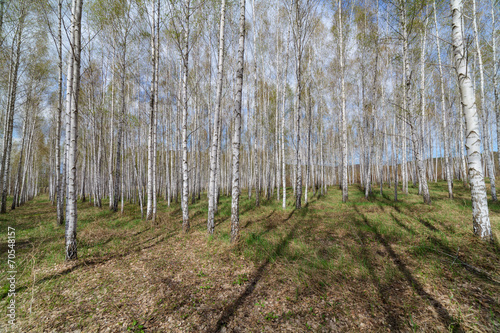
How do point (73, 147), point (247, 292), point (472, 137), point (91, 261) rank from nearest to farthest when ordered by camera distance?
point (247, 292)
point (472, 137)
point (73, 147)
point (91, 261)

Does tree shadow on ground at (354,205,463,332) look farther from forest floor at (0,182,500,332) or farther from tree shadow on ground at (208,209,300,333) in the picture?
tree shadow on ground at (208,209,300,333)

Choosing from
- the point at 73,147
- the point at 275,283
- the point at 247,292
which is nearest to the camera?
the point at 247,292

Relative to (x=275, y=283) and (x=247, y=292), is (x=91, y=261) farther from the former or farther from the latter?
(x=275, y=283)

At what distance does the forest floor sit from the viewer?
272 cm

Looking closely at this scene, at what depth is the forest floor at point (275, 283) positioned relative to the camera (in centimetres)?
272

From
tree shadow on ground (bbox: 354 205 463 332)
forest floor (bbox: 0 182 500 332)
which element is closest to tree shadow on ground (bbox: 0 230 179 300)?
forest floor (bbox: 0 182 500 332)

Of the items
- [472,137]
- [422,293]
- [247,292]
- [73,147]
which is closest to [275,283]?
[247,292]

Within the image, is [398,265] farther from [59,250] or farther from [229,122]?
[229,122]

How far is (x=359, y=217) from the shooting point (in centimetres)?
799

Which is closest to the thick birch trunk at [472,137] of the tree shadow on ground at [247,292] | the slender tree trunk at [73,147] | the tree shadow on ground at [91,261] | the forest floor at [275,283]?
the forest floor at [275,283]

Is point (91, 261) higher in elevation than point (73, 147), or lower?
lower

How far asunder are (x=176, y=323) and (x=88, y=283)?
2.63 m

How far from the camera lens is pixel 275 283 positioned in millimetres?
3682

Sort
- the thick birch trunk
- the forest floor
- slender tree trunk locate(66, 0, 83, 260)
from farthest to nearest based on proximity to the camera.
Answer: slender tree trunk locate(66, 0, 83, 260), the thick birch trunk, the forest floor
